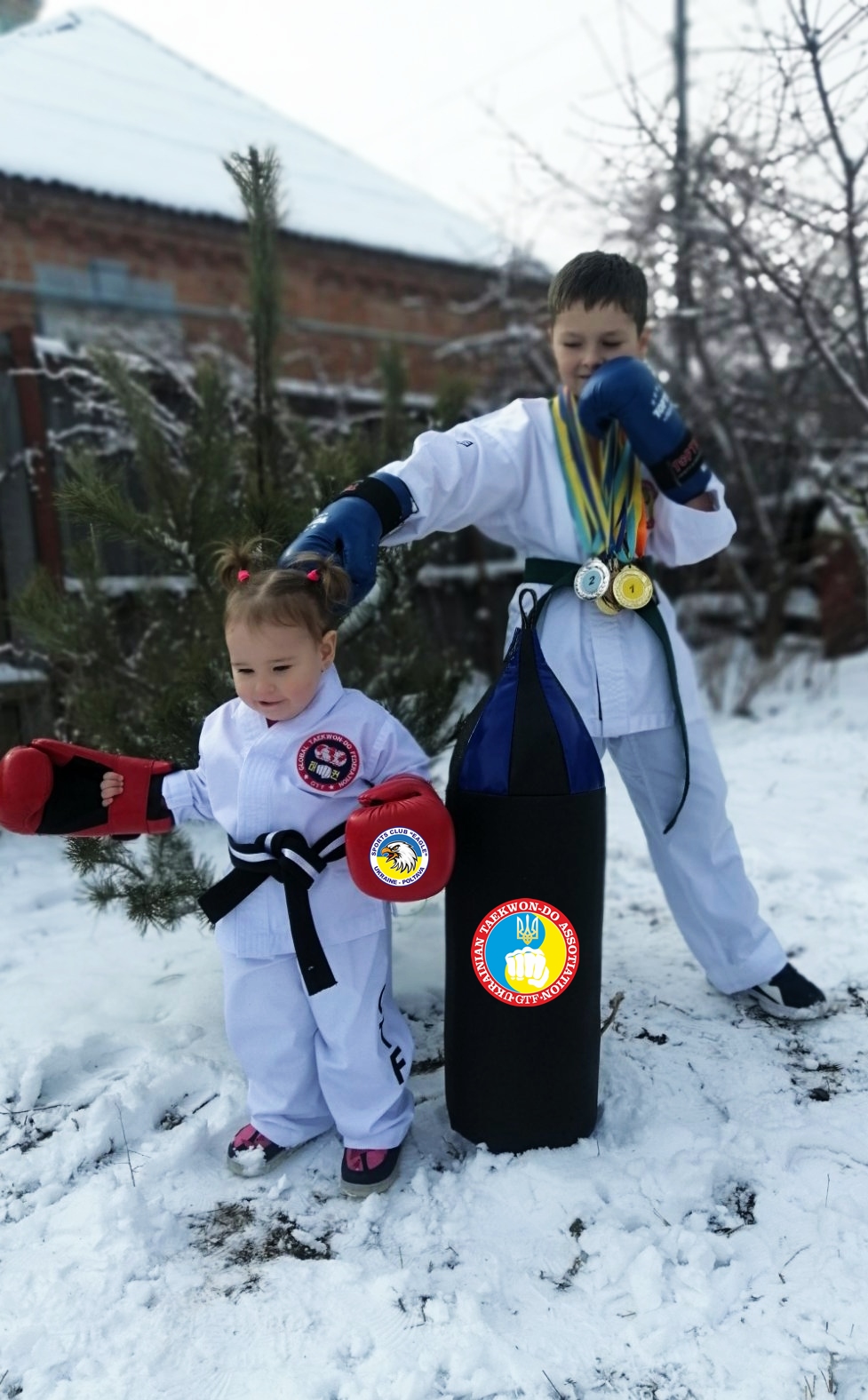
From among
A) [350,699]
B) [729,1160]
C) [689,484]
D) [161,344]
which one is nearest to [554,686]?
[350,699]

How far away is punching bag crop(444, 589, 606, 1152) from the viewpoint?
1844mm

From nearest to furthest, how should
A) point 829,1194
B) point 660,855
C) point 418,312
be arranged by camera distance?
point 829,1194 → point 660,855 → point 418,312

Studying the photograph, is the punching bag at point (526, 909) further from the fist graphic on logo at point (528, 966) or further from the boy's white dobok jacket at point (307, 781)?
the boy's white dobok jacket at point (307, 781)

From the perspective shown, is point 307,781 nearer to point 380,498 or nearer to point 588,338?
point 380,498

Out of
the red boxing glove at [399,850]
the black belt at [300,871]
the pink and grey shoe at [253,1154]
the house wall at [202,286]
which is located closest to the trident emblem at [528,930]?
the red boxing glove at [399,850]

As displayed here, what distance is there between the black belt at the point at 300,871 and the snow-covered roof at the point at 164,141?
71.8 inches

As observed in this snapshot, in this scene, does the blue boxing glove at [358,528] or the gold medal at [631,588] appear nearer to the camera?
the blue boxing glove at [358,528]

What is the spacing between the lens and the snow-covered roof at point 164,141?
3.49 metres

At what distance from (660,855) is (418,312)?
8820 millimetres

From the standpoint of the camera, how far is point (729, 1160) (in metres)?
1.91

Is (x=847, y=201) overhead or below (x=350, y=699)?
overhead

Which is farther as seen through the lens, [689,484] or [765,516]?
[765,516]

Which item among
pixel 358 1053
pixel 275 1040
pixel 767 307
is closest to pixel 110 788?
pixel 275 1040

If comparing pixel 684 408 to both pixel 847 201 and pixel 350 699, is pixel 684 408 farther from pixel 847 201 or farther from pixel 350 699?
pixel 350 699
